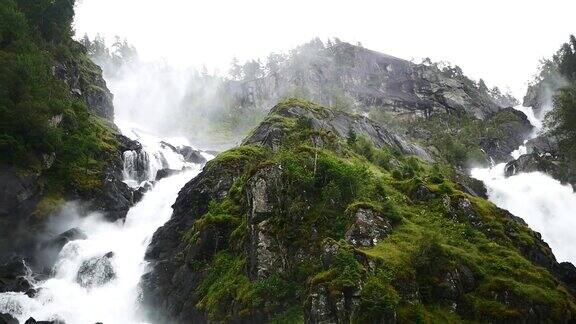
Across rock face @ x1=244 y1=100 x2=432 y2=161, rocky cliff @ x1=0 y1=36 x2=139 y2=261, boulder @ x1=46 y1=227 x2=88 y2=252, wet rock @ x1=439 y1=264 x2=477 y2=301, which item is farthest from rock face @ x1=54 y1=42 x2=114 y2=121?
wet rock @ x1=439 y1=264 x2=477 y2=301

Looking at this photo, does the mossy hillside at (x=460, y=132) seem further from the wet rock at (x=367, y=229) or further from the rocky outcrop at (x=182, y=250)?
the wet rock at (x=367, y=229)

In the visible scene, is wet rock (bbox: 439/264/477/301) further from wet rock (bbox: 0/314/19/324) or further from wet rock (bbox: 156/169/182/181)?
wet rock (bbox: 156/169/182/181)

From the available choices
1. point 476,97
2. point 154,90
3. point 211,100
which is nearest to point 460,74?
point 476,97

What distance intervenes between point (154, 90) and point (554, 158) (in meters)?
112

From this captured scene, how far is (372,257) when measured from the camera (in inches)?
1017

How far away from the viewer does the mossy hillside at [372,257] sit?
2438cm

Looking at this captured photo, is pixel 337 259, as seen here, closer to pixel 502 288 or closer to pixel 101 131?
pixel 502 288

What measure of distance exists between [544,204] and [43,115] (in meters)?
56.2

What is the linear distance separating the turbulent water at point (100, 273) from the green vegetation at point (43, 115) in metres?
5.23

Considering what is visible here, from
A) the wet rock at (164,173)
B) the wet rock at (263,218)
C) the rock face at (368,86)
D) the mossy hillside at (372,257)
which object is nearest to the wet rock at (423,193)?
the mossy hillside at (372,257)

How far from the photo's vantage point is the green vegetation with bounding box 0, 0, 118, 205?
4866cm

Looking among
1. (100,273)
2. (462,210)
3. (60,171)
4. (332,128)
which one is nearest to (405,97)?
(332,128)

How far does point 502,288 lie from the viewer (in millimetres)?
25047

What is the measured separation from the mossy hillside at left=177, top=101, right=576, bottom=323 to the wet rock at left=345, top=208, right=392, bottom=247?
45 cm
